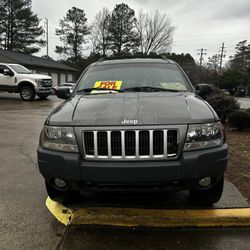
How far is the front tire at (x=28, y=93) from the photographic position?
16.2 meters

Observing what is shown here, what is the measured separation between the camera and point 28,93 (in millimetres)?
16312

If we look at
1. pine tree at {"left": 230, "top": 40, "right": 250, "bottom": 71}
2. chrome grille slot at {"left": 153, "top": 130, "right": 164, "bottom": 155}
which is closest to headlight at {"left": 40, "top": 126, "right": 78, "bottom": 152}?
chrome grille slot at {"left": 153, "top": 130, "right": 164, "bottom": 155}

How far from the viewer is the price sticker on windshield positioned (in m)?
3.84

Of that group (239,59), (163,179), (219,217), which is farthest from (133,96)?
(239,59)

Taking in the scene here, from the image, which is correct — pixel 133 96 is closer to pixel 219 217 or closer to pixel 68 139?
pixel 68 139

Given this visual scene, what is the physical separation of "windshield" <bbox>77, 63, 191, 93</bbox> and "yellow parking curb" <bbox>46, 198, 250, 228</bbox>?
1.53 meters

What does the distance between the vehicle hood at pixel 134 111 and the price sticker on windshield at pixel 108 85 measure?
0.60 meters

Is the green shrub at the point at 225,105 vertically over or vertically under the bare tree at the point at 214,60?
under

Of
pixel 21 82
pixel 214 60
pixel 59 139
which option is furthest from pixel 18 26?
pixel 214 60

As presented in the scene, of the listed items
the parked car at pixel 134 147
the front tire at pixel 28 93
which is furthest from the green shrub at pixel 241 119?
the front tire at pixel 28 93

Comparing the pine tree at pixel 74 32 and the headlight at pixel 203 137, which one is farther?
the pine tree at pixel 74 32

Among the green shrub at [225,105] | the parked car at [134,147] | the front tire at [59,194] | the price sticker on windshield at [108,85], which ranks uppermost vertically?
the price sticker on windshield at [108,85]

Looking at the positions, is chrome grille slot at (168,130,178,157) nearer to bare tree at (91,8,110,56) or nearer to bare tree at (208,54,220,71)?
bare tree at (91,8,110,56)

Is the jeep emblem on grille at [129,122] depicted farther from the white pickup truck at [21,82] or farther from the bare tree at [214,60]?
the bare tree at [214,60]
